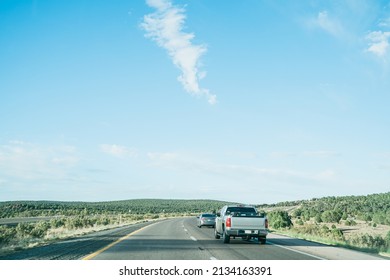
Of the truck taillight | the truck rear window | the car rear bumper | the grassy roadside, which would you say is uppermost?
the truck rear window

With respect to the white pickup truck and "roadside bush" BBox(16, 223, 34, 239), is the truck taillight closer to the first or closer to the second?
the white pickup truck

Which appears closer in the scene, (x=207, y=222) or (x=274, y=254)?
(x=274, y=254)

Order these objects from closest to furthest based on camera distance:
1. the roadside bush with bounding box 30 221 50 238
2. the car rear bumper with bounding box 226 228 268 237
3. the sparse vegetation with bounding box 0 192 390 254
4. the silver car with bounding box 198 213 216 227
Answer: the car rear bumper with bounding box 226 228 268 237 < the sparse vegetation with bounding box 0 192 390 254 < the roadside bush with bounding box 30 221 50 238 < the silver car with bounding box 198 213 216 227

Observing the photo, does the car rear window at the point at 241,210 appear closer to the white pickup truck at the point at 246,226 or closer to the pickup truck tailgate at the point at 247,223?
the white pickup truck at the point at 246,226

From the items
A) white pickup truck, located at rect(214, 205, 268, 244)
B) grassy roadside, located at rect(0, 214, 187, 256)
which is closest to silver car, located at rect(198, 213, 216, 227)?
grassy roadside, located at rect(0, 214, 187, 256)

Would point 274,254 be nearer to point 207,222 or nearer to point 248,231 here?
point 248,231

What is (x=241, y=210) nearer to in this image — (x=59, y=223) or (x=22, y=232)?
(x=22, y=232)

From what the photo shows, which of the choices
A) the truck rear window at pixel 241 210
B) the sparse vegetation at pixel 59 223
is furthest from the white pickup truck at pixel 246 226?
the sparse vegetation at pixel 59 223

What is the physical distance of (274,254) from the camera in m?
16.0

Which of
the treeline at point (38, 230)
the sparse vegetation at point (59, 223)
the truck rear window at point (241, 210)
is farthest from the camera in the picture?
the sparse vegetation at point (59, 223)

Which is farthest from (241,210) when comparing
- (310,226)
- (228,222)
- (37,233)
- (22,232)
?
(310,226)
